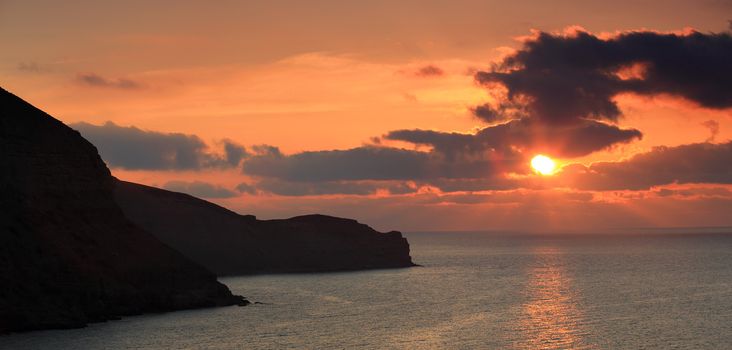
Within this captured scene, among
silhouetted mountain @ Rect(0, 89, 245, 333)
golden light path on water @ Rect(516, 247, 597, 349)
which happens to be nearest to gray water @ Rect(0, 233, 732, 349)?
golden light path on water @ Rect(516, 247, 597, 349)

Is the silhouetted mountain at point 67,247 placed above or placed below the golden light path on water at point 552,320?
above

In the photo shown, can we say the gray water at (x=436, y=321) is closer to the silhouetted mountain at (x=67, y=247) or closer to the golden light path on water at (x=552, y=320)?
the golden light path on water at (x=552, y=320)

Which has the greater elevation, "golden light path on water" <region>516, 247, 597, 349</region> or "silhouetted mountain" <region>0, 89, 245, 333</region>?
"silhouetted mountain" <region>0, 89, 245, 333</region>

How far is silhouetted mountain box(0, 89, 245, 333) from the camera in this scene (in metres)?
90.5

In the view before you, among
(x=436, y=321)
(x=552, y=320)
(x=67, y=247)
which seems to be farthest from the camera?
(x=552, y=320)

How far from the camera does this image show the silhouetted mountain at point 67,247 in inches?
3563

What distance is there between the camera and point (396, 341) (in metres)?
91.5

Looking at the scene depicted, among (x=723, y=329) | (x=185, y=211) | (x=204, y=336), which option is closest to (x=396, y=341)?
(x=204, y=336)

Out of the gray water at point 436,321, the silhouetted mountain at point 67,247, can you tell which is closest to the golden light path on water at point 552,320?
the gray water at point 436,321

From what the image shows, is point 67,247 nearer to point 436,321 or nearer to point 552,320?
point 436,321

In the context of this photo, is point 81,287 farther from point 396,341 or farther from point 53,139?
point 396,341

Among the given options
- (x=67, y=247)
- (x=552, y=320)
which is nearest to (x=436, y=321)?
(x=552, y=320)

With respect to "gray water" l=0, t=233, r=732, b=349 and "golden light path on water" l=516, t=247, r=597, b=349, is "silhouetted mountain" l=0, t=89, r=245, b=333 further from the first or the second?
"golden light path on water" l=516, t=247, r=597, b=349

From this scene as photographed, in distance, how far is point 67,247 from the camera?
100875 millimetres
